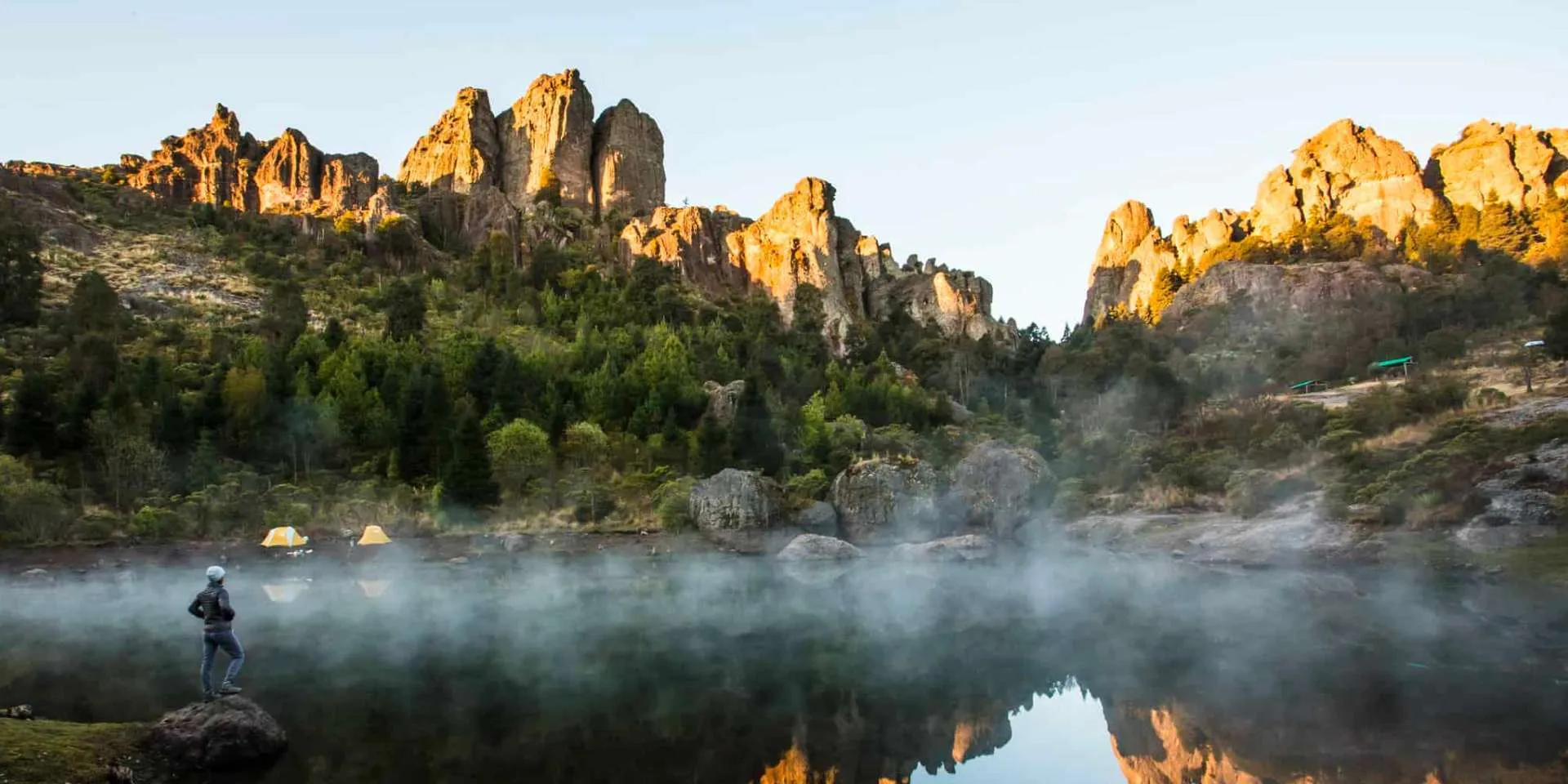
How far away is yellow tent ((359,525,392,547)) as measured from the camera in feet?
109

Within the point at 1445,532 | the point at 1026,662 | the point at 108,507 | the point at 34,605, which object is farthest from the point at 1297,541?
the point at 108,507

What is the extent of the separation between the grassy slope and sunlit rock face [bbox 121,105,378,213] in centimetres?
8453

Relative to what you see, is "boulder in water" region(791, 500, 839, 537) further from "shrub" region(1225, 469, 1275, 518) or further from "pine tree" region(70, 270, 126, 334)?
"pine tree" region(70, 270, 126, 334)

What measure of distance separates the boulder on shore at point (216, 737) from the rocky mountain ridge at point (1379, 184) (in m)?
98.7

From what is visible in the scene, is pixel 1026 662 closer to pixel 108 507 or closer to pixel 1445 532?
pixel 1445 532

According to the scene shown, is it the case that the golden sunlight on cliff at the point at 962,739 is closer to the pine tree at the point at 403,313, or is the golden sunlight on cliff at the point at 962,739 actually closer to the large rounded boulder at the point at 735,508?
the large rounded boulder at the point at 735,508

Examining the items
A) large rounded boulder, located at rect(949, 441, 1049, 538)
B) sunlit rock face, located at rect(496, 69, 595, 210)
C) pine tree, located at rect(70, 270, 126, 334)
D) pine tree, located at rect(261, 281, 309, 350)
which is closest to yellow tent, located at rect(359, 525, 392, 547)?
large rounded boulder, located at rect(949, 441, 1049, 538)

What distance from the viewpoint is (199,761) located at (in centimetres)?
955

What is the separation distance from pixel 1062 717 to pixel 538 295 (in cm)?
6527

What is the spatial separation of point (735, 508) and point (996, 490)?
10.2 metres

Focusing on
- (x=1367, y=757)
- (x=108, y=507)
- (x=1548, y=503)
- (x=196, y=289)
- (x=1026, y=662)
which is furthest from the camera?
(x=196, y=289)

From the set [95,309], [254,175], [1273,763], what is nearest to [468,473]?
[95,309]

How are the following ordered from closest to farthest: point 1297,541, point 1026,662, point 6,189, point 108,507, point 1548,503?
point 1026,662, point 1548,503, point 1297,541, point 108,507, point 6,189

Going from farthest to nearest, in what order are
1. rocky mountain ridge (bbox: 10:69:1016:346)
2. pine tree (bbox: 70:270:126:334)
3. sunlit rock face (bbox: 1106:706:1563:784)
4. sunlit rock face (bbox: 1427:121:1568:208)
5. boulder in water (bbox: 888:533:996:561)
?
rocky mountain ridge (bbox: 10:69:1016:346) < sunlit rock face (bbox: 1427:121:1568:208) < pine tree (bbox: 70:270:126:334) < boulder in water (bbox: 888:533:996:561) < sunlit rock face (bbox: 1106:706:1563:784)
